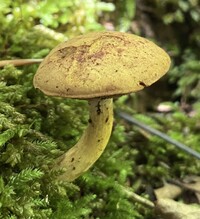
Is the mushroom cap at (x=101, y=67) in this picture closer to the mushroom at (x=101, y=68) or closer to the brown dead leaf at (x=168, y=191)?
the mushroom at (x=101, y=68)

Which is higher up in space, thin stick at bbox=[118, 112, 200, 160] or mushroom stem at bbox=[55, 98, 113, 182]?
mushroom stem at bbox=[55, 98, 113, 182]

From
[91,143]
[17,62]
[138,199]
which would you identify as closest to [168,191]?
[138,199]

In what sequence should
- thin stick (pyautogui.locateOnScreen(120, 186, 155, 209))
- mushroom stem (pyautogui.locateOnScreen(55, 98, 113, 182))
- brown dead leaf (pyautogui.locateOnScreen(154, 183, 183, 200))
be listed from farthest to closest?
brown dead leaf (pyautogui.locateOnScreen(154, 183, 183, 200)), thin stick (pyautogui.locateOnScreen(120, 186, 155, 209)), mushroom stem (pyautogui.locateOnScreen(55, 98, 113, 182))

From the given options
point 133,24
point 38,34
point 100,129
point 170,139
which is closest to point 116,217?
point 100,129

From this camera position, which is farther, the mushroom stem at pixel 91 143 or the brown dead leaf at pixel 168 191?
the brown dead leaf at pixel 168 191

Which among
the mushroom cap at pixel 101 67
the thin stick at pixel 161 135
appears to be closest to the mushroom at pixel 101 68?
the mushroom cap at pixel 101 67

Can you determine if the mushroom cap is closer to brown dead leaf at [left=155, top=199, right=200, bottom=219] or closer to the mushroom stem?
the mushroom stem

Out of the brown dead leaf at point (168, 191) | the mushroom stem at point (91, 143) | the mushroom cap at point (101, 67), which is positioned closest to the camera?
the mushroom cap at point (101, 67)

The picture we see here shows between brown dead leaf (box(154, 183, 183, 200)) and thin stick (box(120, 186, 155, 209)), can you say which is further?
brown dead leaf (box(154, 183, 183, 200))

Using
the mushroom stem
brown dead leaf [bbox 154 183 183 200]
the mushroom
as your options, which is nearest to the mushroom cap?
the mushroom

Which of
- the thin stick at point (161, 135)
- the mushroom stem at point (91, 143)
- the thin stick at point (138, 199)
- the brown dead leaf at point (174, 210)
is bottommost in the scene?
the thin stick at point (138, 199)

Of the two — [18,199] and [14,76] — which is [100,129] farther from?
[14,76]
